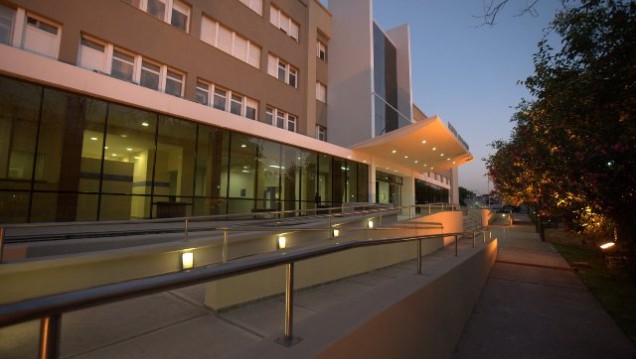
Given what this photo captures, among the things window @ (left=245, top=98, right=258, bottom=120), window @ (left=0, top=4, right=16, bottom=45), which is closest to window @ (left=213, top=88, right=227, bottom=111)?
window @ (left=245, top=98, right=258, bottom=120)

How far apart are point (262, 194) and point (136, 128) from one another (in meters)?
6.12

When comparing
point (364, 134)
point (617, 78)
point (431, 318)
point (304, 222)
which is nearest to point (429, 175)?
point (364, 134)

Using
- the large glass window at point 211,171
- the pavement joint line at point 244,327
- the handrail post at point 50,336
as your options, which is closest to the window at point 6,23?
the large glass window at point 211,171

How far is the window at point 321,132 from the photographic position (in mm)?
22188

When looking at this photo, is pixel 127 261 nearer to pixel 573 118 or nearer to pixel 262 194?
pixel 262 194

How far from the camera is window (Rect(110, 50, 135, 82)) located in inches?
461

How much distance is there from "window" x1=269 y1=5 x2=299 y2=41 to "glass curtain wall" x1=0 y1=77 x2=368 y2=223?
8253mm

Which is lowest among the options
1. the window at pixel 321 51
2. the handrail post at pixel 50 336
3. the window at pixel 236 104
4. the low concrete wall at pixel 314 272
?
the low concrete wall at pixel 314 272

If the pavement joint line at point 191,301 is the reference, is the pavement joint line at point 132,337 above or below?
below

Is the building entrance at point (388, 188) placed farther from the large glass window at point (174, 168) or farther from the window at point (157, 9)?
the window at point (157, 9)

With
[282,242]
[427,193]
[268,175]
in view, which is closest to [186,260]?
[282,242]

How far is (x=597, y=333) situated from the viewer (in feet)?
17.8

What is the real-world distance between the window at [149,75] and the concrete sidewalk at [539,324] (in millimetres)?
13416

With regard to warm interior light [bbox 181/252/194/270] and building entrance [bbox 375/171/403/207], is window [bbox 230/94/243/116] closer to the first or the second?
warm interior light [bbox 181/252/194/270]
